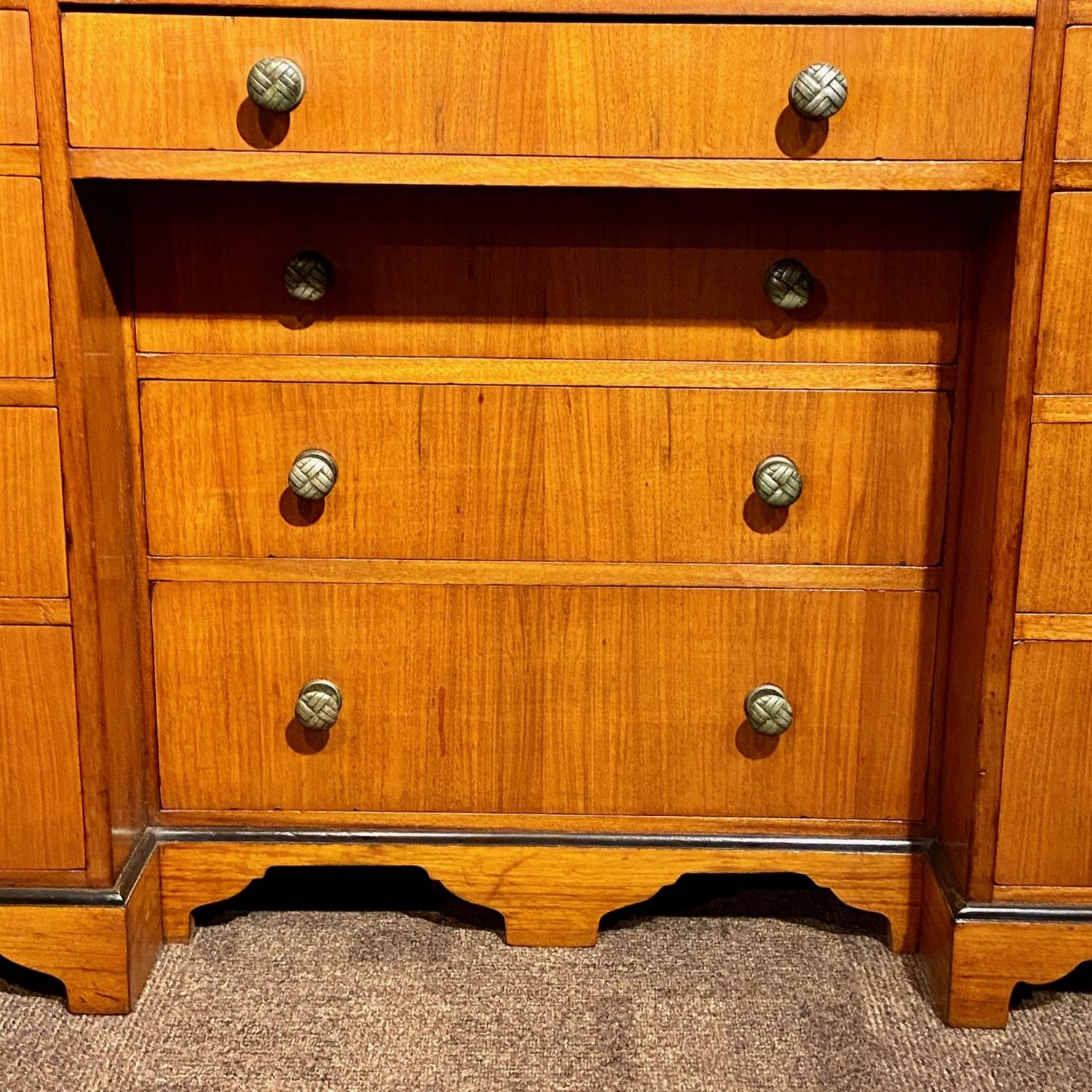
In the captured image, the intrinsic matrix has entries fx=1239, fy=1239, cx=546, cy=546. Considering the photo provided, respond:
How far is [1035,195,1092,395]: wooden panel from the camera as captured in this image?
1130mm

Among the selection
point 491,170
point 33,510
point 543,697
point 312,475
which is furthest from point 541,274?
point 33,510

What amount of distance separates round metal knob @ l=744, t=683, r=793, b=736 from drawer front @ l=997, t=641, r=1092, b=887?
23 cm

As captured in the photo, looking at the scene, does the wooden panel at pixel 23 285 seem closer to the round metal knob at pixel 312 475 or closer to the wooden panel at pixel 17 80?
the wooden panel at pixel 17 80

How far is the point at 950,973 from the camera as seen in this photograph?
4.18ft

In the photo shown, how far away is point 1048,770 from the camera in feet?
4.08

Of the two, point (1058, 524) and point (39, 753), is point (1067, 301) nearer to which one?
point (1058, 524)

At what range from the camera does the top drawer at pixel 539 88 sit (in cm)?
113

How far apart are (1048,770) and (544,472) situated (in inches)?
23.4

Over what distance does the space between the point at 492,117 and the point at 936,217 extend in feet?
1.53

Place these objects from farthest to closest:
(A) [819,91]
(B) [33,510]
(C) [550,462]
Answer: (C) [550,462] → (B) [33,510] → (A) [819,91]

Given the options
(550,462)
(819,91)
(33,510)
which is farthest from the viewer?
(550,462)

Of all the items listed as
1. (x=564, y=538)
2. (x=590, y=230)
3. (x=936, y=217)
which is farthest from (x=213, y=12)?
(x=936, y=217)

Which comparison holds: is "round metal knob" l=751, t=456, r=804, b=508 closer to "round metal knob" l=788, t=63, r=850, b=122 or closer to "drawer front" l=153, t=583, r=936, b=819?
"drawer front" l=153, t=583, r=936, b=819

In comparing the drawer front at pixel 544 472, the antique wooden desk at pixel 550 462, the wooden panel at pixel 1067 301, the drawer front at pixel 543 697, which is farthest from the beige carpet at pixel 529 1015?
the wooden panel at pixel 1067 301
